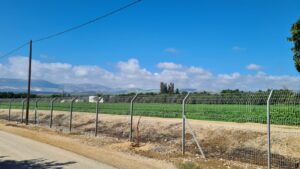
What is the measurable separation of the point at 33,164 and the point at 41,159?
0.97m

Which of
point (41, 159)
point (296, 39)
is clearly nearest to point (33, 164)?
point (41, 159)

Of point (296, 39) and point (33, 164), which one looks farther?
point (296, 39)

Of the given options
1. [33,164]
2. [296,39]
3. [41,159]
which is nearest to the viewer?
[33,164]

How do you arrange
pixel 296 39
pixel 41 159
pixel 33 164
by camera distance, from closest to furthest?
pixel 33 164 → pixel 41 159 → pixel 296 39

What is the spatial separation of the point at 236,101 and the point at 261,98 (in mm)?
1268

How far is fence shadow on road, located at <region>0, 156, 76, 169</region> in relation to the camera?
11055mm

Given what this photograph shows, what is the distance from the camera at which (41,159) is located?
12.5m

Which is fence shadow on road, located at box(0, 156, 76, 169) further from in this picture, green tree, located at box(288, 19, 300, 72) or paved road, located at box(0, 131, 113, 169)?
green tree, located at box(288, 19, 300, 72)

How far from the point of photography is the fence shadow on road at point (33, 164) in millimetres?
11055

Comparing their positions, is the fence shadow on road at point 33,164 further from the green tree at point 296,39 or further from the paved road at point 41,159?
→ the green tree at point 296,39

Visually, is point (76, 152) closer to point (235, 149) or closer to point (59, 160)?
point (59, 160)

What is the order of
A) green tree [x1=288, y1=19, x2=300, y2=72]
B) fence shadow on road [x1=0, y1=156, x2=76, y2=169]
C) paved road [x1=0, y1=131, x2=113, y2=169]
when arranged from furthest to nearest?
green tree [x1=288, y1=19, x2=300, y2=72] → paved road [x1=0, y1=131, x2=113, y2=169] → fence shadow on road [x1=0, y1=156, x2=76, y2=169]

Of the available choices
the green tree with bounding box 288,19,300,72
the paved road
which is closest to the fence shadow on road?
the paved road

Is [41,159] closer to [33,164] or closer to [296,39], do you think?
[33,164]
